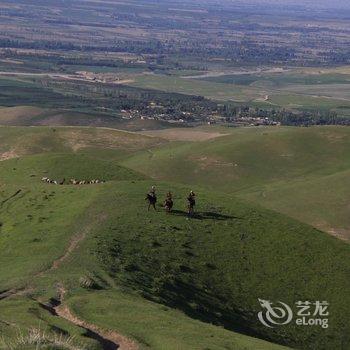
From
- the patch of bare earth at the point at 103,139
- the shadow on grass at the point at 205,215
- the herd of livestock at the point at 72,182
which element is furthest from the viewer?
the patch of bare earth at the point at 103,139

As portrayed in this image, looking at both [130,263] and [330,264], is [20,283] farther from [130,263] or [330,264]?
[330,264]

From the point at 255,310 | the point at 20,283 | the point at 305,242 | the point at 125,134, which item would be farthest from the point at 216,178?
the point at 20,283

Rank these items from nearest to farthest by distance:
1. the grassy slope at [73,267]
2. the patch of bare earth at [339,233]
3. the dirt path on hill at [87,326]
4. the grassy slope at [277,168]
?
the dirt path on hill at [87,326] < the grassy slope at [73,267] < the patch of bare earth at [339,233] < the grassy slope at [277,168]

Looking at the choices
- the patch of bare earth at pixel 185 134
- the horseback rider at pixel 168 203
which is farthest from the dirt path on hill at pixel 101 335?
the patch of bare earth at pixel 185 134

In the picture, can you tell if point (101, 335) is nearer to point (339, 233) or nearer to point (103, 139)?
point (339, 233)

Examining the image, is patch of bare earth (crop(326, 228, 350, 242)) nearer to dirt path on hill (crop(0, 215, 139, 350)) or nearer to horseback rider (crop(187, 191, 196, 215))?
horseback rider (crop(187, 191, 196, 215))

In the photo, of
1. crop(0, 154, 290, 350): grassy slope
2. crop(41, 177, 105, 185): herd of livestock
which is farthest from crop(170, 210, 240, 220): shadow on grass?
crop(41, 177, 105, 185): herd of livestock

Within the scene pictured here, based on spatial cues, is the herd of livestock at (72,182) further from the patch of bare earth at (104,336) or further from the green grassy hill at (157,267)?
the patch of bare earth at (104,336)
